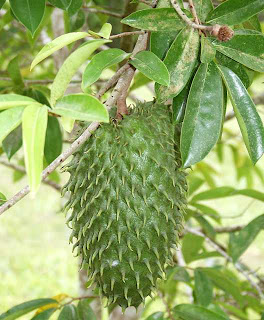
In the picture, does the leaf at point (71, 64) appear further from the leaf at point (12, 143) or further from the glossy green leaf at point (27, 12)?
the leaf at point (12, 143)

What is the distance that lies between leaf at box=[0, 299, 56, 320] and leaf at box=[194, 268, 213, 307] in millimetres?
445

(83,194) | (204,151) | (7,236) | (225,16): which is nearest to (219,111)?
(204,151)

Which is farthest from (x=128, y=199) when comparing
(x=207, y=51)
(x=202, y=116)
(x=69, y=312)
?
(x=69, y=312)

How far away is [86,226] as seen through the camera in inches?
45.0

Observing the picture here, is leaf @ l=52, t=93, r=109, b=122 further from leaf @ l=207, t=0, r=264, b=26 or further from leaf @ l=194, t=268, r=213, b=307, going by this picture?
leaf @ l=194, t=268, r=213, b=307

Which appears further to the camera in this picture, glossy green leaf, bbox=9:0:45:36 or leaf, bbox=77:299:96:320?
leaf, bbox=77:299:96:320

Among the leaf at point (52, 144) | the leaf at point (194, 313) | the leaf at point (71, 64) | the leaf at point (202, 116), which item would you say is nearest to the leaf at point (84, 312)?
the leaf at point (194, 313)

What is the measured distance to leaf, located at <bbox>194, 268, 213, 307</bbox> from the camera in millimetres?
1695

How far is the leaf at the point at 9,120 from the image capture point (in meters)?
0.77

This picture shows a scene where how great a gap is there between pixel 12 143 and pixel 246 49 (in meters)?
0.88

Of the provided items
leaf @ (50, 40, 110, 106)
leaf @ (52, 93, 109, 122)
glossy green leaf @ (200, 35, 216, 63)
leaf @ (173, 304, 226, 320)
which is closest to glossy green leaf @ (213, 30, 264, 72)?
glossy green leaf @ (200, 35, 216, 63)

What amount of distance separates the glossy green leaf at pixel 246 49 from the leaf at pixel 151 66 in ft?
→ 0.45

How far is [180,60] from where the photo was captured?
1042mm

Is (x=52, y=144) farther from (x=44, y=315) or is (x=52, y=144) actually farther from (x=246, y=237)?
(x=246, y=237)
